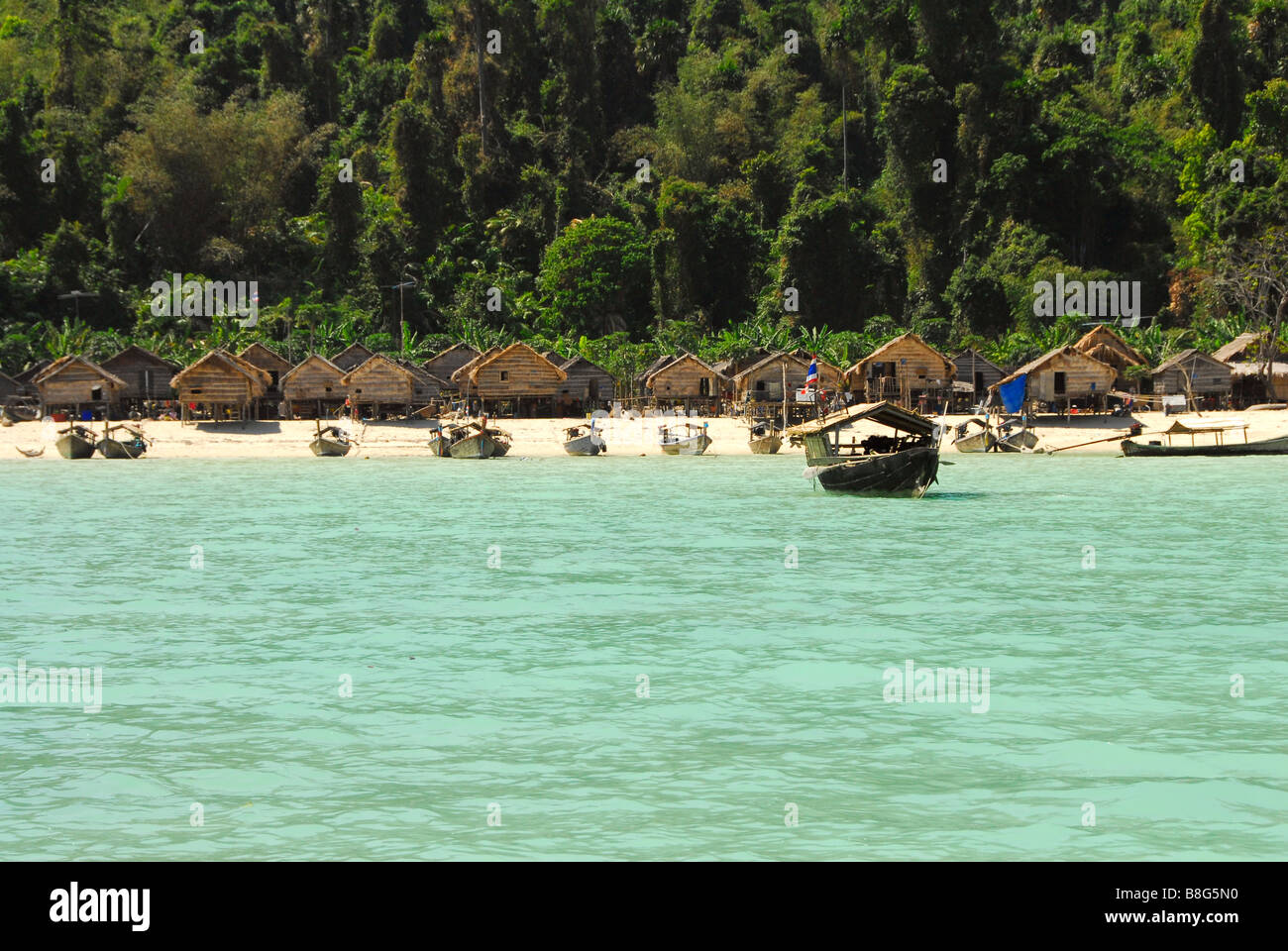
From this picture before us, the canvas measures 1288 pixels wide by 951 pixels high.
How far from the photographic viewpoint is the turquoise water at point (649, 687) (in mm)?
8250

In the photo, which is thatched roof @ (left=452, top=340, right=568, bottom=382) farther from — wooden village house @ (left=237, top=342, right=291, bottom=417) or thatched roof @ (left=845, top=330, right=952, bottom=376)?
thatched roof @ (left=845, top=330, right=952, bottom=376)

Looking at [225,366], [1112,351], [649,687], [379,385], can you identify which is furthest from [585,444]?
[649,687]

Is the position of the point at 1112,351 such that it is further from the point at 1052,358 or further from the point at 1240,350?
the point at 1240,350

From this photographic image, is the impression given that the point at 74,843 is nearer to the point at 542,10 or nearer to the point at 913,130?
the point at 913,130

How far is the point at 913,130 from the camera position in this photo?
63344 millimetres

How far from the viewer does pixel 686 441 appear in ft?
143

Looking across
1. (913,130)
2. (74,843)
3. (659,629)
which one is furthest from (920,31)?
(74,843)

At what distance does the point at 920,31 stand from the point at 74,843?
67.9 m

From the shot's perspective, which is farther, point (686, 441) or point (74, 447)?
point (686, 441)

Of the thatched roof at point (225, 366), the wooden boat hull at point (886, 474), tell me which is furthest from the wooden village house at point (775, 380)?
the wooden boat hull at point (886, 474)

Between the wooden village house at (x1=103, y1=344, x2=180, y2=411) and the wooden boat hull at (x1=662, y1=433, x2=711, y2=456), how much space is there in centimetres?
2181

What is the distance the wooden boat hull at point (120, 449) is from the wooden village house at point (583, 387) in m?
16.7

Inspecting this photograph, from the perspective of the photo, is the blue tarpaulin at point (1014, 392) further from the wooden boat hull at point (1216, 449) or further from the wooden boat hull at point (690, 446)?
the wooden boat hull at point (690, 446)

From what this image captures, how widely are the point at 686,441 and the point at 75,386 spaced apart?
78.7 ft
